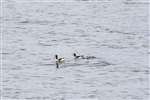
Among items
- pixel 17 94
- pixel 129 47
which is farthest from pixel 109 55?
pixel 17 94

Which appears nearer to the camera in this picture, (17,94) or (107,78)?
(17,94)

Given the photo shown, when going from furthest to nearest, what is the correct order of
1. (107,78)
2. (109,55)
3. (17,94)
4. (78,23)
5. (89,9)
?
1. (89,9)
2. (78,23)
3. (109,55)
4. (107,78)
5. (17,94)

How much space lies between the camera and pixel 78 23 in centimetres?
4697

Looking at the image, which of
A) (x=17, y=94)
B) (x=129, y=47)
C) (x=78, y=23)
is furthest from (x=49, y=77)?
(x=78, y=23)

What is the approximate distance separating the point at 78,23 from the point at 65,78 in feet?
49.3

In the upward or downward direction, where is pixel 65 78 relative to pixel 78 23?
downward

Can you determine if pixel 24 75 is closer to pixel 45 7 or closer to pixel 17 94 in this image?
pixel 17 94

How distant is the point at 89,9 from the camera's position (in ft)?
174

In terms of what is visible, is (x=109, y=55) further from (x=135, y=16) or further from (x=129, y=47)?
(x=135, y=16)

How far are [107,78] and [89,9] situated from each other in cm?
2133

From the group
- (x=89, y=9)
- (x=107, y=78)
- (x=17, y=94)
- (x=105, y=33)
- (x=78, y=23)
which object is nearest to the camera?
(x=17, y=94)

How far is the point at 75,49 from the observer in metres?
39.1

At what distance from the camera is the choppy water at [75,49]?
101ft

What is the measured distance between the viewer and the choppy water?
3066 cm
